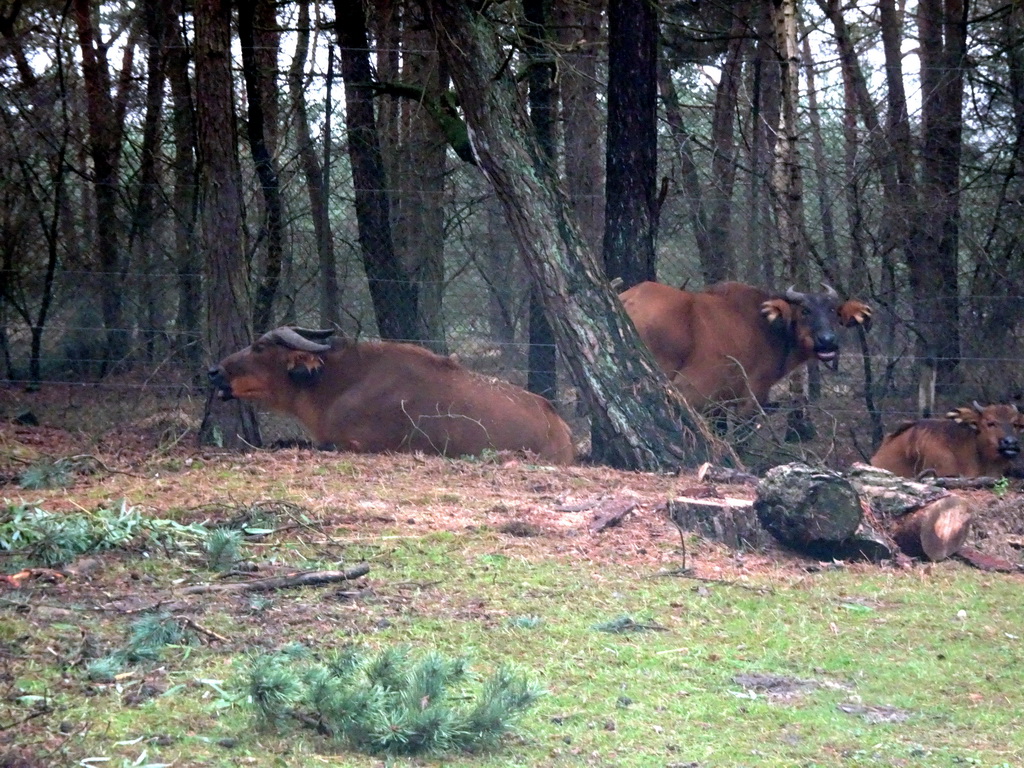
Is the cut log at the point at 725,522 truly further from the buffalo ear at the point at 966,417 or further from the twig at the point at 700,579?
the buffalo ear at the point at 966,417

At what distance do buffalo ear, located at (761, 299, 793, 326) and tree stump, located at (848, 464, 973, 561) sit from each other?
15.8 ft

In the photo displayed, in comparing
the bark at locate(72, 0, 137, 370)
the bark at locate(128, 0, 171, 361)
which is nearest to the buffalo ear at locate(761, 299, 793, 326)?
the bark at locate(128, 0, 171, 361)

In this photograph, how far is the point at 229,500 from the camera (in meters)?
7.34

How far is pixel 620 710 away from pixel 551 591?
5.23 feet

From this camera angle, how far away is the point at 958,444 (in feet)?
37.9

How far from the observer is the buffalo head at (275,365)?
10492 mm

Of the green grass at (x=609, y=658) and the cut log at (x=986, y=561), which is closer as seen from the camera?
the green grass at (x=609, y=658)

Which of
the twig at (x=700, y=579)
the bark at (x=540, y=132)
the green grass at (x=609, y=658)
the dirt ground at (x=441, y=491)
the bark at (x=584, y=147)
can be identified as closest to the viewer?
the green grass at (x=609, y=658)

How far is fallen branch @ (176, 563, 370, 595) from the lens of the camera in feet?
17.8

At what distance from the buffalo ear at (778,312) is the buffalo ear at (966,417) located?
72.1 inches

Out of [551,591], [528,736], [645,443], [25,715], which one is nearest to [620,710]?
[528,736]

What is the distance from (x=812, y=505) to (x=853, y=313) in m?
5.60

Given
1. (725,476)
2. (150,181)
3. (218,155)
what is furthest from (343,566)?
(150,181)

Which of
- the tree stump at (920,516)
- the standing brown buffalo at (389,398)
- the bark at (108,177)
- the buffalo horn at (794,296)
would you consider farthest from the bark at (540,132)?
the tree stump at (920,516)
